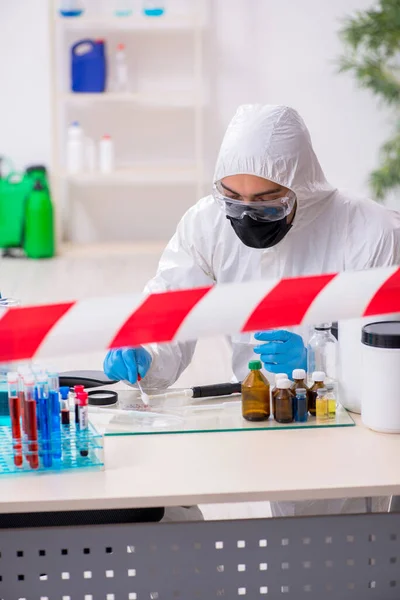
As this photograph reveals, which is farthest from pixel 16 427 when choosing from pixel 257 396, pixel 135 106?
pixel 135 106

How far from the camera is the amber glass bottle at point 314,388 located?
1.83 meters

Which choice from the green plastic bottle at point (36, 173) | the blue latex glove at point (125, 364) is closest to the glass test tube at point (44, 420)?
the blue latex glove at point (125, 364)

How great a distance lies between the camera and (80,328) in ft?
4.82

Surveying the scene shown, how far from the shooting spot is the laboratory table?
5.04 feet

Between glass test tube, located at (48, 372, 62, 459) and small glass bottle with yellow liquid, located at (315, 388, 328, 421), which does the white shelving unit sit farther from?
glass test tube, located at (48, 372, 62, 459)

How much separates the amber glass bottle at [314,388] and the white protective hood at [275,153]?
1.87 ft

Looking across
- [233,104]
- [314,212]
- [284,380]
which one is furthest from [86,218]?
[284,380]

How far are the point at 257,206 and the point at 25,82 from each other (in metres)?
4.94

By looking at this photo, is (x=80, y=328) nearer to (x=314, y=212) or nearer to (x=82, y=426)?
(x=82, y=426)

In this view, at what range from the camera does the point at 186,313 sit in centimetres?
151

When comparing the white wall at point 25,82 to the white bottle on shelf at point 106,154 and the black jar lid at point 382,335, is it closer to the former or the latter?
the white bottle on shelf at point 106,154

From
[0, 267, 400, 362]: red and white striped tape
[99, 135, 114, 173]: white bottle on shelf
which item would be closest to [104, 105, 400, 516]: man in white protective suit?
[0, 267, 400, 362]: red and white striped tape

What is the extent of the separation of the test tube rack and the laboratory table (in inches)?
1.1

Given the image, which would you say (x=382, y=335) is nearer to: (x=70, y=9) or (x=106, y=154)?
(x=106, y=154)
